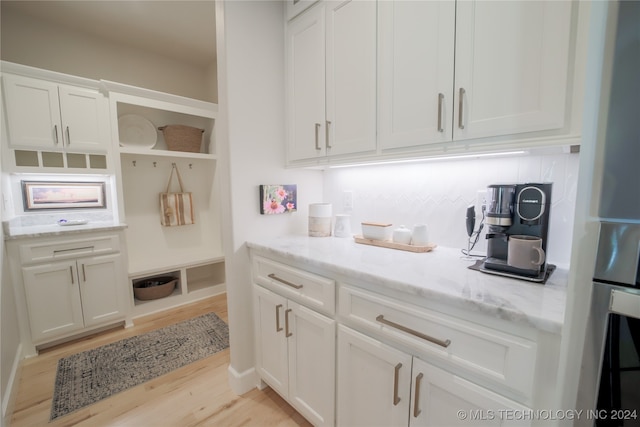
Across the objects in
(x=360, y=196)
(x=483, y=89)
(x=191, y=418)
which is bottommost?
(x=191, y=418)

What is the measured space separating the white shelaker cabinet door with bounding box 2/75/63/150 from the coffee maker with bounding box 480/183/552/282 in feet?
10.2

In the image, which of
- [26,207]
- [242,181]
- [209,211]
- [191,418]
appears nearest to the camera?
[191,418]

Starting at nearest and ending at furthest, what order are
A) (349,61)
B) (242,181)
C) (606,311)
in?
(606,311)
(349,61)
(242,181)

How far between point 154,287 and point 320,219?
205 cm

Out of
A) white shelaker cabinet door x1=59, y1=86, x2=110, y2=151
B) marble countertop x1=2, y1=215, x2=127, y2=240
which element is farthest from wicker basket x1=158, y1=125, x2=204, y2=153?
marble countertop x1=2, y1=215, x2=127, y2=240

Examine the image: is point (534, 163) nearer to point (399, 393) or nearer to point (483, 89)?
point (483, 89)

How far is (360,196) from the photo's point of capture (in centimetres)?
176

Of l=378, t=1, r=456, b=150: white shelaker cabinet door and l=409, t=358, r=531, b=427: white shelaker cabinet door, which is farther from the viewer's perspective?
l=378, t=1, r=456, b=150: white shelaker cabinet door

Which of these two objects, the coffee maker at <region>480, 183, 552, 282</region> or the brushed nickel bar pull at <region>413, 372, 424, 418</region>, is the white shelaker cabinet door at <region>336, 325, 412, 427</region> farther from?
the coffee maker at <region>480, 183, 552, 282</region>

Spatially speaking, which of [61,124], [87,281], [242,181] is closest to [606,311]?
[242,181]

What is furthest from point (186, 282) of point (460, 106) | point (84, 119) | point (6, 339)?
point (460, 106)

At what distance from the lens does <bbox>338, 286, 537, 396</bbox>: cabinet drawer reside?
0.70 meters

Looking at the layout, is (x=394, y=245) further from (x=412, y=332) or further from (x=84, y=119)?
(x=84, y=119)

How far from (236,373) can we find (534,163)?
6.46 ft
